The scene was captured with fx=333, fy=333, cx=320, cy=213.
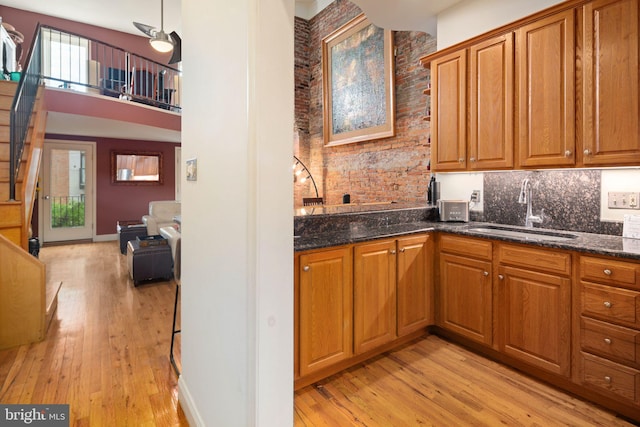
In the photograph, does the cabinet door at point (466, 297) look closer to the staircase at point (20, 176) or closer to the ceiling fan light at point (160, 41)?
the staircase at point (20, 176)

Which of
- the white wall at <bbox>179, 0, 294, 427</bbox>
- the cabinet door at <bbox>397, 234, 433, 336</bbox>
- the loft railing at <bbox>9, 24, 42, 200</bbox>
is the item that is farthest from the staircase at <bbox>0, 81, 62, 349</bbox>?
the cabinet door at <bbox>397, 234, 433, 336</bbox>

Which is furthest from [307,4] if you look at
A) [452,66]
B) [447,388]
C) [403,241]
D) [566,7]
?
[447,388]

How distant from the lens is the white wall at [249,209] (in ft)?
3.90

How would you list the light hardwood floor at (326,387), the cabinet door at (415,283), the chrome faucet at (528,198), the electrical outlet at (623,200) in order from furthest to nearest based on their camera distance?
the chrome faucet at (528,198)
the cabinet door at (415,283)
the electrical outlet at (623,200)
the light hardwood floor at (326,387)

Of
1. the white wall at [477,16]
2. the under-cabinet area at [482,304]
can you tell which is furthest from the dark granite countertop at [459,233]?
the white wall at [477,16]

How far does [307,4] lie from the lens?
6422 millimetres

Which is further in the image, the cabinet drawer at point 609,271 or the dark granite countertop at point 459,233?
the dark granite countertop at point 459,233

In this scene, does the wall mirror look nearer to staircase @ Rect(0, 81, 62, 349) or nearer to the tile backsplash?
staircase @ Rect(0, 81, 62, 349)

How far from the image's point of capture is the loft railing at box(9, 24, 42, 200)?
10.4 ft

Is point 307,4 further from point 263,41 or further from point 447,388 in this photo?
point 447,388

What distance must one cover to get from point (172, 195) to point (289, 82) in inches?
325

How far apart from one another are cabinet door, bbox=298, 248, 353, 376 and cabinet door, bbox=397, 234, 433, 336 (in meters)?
0.52

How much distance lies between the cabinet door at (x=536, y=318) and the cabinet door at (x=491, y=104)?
941mm

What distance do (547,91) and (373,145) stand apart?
2.87 m
